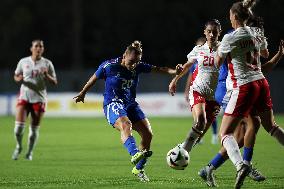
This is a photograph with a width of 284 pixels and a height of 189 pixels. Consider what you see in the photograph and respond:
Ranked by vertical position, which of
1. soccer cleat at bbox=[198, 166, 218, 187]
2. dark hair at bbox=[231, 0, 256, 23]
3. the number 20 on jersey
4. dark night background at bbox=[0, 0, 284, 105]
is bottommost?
dark night background at bbox=[0, 0, 284, 105]

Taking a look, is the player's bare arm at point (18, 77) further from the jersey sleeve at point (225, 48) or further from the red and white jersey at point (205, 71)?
the jersey sleeve at point (225, 48)

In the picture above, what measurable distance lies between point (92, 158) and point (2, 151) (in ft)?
9.10

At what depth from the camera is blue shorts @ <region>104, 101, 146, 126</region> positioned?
1144cm

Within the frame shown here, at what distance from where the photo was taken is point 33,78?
16.0 m

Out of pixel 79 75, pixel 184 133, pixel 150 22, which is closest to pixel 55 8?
pixel 150 22

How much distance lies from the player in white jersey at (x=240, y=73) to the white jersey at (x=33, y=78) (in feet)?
22.2

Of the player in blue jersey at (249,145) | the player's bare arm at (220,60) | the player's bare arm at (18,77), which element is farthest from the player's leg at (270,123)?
the player's bare arm at (18,77)

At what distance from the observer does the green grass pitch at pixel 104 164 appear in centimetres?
1087

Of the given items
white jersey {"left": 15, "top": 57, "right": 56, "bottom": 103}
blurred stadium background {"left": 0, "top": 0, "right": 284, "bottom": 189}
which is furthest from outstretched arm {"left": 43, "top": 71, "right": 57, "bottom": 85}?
blurred stadium background {"left": 0, "top": 0, "right": 284, "bottom": 189}

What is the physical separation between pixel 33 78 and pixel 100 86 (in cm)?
2219

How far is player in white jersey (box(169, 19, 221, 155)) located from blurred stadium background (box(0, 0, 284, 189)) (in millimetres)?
897

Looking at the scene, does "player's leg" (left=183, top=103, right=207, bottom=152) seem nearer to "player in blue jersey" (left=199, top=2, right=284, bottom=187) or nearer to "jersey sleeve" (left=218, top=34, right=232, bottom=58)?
"player in blue jersey" (left=199, top=2, right=284, bottom=187)

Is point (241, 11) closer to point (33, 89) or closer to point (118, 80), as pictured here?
point (118, 80)

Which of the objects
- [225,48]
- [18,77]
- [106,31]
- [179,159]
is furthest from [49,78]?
[106,31]
